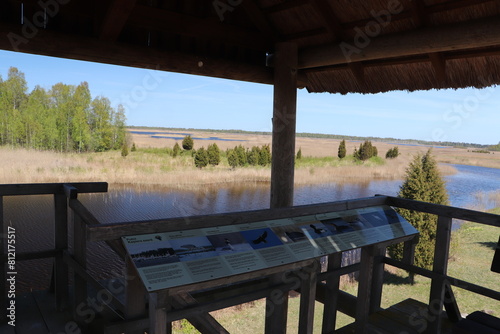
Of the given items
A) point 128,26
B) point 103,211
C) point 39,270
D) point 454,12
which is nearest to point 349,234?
point 454,12

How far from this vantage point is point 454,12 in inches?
105

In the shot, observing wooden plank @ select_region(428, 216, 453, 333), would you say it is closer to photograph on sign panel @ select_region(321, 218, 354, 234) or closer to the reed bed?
photograph on sign panel @ select_region(321, 218, 354, 234)

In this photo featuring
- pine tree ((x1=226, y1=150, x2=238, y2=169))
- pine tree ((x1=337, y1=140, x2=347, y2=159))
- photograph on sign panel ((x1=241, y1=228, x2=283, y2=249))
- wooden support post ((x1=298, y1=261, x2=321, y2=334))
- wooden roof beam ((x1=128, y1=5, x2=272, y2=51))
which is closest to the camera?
photograph on sign panel ((x1=241, y1=228, x2=283, y2=249))

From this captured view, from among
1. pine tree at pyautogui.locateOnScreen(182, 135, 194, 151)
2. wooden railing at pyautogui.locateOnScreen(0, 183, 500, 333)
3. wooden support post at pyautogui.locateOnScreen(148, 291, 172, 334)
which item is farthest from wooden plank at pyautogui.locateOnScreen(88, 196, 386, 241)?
pine tree at pyautogui.locateOnScreen(182, 135, 194, 151)

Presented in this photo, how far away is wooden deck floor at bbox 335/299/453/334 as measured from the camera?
2.57 m

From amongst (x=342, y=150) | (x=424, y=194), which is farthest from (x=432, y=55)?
(x=342, y=150)

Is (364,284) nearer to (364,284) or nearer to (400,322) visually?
Result: (364,284)

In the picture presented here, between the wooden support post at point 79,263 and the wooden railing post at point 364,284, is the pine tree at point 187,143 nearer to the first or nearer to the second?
the wooden support post at point 79,263

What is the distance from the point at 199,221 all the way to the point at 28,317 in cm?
161

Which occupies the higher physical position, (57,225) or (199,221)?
(199,221)

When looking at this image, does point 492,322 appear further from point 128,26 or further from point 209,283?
point 128,26

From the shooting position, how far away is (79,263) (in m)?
2.35

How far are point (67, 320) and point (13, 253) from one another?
58 centimetres

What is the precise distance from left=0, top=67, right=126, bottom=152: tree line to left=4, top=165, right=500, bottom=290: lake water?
32.8 feet
